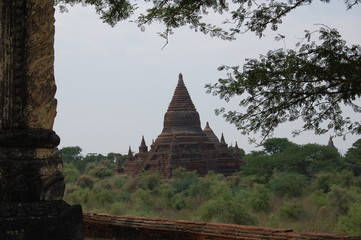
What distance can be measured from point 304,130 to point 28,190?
371 cm

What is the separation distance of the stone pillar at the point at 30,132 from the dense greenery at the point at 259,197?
3.70 metres

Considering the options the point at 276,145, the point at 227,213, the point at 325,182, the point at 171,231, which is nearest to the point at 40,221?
the point at 171,231

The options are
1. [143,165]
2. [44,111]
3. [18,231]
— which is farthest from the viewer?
[143,165]

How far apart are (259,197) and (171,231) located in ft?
43.3

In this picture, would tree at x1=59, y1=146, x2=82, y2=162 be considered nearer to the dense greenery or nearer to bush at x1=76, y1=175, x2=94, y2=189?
the dense greenery

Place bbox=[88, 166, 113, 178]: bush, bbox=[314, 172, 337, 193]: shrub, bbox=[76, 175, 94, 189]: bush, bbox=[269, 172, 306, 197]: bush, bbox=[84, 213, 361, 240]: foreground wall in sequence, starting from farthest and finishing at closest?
bbox=[88, 166, 113, 178]: bush → bbox=[76, 175, 94, 189]: bush → bbox=[314, 172, 337, 193]: shrub → bbox=[269, 172, 306, 197]: bush → bbox=[84, 213, 361, 240]: foreground wall

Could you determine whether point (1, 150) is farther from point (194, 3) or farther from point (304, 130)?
point (304, 130)

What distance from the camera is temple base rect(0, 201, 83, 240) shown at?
251 centimetres

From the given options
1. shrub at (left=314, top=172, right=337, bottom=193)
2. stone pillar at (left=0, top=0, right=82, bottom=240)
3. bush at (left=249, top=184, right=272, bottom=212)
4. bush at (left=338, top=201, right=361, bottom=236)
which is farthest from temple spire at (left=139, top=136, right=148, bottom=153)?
stone pillar at (left=0, top=0, right=82, bottom=240)

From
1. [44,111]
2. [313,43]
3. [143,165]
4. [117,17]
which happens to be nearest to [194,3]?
[117,17]

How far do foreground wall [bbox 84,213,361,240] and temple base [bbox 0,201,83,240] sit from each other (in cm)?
305

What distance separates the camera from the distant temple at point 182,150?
33062 mm

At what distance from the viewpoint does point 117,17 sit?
214 inches

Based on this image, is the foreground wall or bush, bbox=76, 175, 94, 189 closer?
the foreground wall
